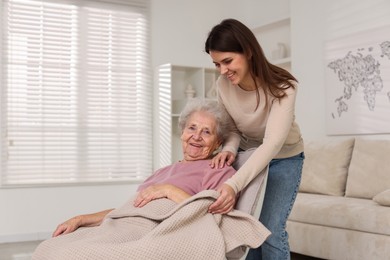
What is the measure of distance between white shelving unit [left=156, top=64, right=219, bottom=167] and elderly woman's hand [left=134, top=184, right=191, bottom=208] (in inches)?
136

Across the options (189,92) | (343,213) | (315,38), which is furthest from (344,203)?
(189,92)

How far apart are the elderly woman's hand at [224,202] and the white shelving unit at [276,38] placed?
372 centimetres

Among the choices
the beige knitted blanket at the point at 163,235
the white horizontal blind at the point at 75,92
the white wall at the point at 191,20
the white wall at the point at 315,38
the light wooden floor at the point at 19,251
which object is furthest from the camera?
the white wall at the point at 191,20

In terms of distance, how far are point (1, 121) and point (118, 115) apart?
3.81ft

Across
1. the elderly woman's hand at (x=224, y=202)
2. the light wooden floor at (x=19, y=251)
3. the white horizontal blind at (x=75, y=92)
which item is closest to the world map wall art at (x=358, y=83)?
the light wooden floor at (x=19, y=251)

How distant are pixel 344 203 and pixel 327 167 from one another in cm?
67

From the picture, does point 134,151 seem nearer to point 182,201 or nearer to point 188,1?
point 188,1

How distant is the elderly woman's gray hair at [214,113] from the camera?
218cm

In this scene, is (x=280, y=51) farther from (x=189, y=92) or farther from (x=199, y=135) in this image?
(x=199, y=135)

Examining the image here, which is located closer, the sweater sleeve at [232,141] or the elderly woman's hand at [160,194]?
the elderly woman's hand at [160,194]

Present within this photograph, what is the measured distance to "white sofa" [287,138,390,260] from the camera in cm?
330

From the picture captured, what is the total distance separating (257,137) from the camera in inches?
89.3

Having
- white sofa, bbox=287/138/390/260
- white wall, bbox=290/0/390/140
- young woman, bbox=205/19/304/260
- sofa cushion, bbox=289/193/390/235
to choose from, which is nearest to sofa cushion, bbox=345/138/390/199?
white sofa, bbox=287/138/390/260

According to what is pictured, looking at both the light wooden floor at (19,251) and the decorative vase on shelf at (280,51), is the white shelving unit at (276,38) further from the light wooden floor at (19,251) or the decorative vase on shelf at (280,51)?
the light wooden floor at (19,251)
